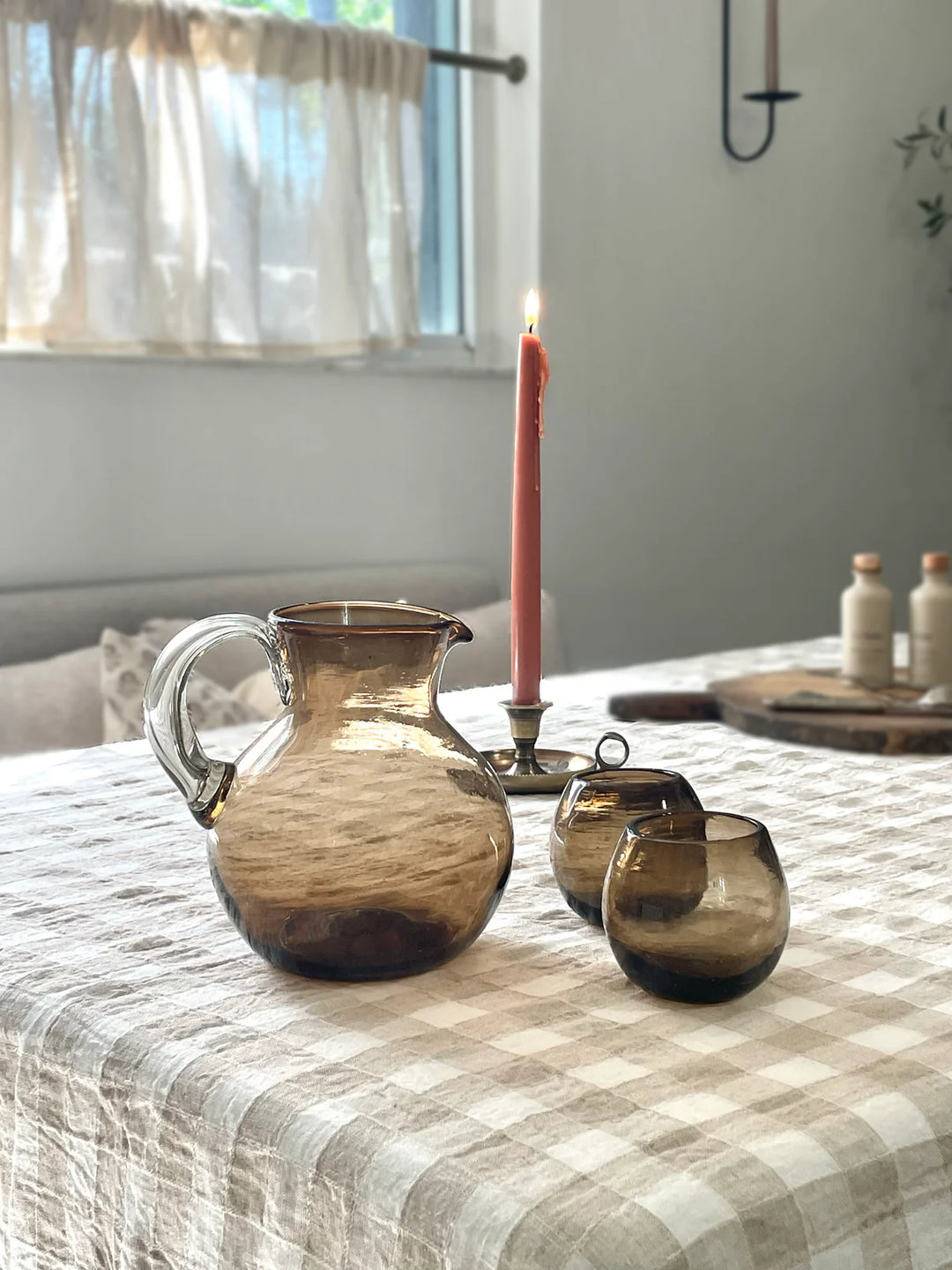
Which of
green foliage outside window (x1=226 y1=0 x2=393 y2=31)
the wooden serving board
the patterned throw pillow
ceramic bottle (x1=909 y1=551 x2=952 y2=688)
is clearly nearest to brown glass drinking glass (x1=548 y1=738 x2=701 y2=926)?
the wooden serving board

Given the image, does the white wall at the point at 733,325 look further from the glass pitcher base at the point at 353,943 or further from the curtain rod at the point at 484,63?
the glass pitcher base at the point at 353,943

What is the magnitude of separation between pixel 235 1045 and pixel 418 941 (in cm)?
9

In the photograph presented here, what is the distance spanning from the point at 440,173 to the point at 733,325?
2.51 feet

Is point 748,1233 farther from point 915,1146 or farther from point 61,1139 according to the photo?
point 61,1139

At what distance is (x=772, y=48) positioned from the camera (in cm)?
306

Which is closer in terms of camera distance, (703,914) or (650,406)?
(703,914)

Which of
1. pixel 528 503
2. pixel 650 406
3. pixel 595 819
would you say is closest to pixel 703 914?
pixel 595 819

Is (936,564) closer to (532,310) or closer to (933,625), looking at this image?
(933,625)

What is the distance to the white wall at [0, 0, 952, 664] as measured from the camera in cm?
245

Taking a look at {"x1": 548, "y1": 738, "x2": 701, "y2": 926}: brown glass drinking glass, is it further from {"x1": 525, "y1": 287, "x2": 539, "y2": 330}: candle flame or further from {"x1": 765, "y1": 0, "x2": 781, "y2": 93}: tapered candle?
{"x1": 765, "y1": 0, "x2": 781, "y2": 93}: tapered candle

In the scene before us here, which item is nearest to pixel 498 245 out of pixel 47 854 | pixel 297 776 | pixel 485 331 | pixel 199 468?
pixel 485 331

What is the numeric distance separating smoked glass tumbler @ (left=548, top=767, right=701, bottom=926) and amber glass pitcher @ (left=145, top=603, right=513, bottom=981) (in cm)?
6

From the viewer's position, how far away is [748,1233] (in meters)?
0.44

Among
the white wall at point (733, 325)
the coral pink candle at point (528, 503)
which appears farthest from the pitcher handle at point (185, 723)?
the white wall at point (733, 325)
